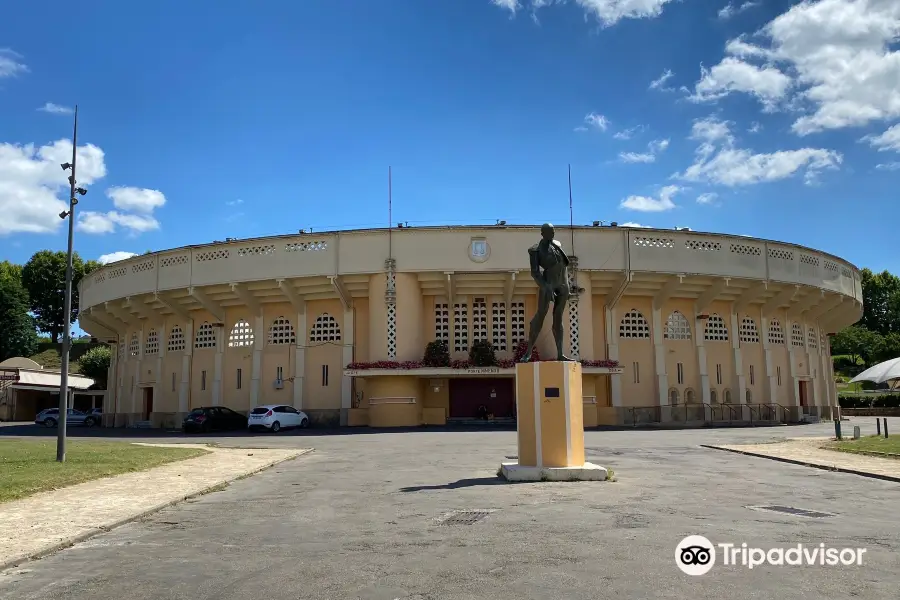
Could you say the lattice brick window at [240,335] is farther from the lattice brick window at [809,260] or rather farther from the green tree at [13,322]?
the green tree at [13,322]

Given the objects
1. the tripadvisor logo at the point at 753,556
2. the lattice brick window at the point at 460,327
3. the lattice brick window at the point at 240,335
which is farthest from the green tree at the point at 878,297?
the tripadvisor logo at the point at 753,556

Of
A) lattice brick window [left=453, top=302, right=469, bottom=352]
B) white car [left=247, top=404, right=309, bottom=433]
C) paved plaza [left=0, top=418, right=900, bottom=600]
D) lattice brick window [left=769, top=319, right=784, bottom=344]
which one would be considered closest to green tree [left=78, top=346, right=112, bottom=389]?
white car [left=247, top=404, right=309, bottom=433]

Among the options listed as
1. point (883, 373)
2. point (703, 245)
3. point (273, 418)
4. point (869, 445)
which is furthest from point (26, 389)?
point (883, 373)

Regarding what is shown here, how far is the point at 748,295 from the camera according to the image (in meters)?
35.2

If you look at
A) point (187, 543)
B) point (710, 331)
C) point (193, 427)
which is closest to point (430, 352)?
point (193, 427)

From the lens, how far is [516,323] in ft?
109

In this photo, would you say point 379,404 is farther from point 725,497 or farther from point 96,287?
point 725,497

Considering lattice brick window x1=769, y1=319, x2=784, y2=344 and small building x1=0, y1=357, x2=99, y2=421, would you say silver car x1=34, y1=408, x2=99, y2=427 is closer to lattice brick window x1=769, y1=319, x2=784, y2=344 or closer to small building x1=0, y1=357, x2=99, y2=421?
small building x1=0, y1=357, x2=99, y2=421

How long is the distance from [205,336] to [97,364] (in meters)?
33.4

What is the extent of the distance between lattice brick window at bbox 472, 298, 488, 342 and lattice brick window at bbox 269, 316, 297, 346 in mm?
8952

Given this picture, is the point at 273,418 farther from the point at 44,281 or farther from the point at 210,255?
the point at 44,281

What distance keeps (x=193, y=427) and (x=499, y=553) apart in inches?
1067

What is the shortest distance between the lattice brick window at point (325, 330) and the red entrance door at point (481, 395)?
6.13 m

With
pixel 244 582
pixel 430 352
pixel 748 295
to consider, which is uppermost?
pixel 748 295
